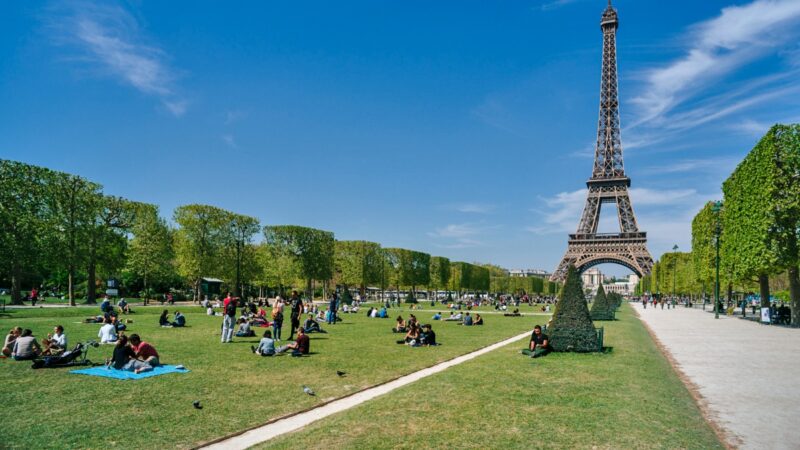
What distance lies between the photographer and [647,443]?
744cm

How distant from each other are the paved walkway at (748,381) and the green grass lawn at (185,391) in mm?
6923

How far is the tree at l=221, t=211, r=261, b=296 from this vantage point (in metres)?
54.2

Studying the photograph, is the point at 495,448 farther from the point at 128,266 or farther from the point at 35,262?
the point at 128,266

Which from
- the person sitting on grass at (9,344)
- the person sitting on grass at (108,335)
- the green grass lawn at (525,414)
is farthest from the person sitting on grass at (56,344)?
the green grass lawn at (525,414)

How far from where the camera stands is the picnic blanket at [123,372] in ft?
38.2

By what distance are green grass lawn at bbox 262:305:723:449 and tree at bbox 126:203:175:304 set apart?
42139 mm

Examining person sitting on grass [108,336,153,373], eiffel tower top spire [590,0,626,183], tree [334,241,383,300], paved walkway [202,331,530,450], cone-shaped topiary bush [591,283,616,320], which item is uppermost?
eiffel tower top spire [590,0,626,183]

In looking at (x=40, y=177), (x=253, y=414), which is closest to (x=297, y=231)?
(x=40, y=177)

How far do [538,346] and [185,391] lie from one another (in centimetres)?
1097

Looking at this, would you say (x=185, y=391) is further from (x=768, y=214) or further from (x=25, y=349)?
(x=768, y=214)

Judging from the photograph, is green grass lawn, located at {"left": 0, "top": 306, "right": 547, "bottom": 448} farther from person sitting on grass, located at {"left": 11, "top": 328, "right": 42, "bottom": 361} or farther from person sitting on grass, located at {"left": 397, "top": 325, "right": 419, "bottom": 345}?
person sitting on grass, located at {"left": 397, "top": 325, "right": 419, "bottom": 345}

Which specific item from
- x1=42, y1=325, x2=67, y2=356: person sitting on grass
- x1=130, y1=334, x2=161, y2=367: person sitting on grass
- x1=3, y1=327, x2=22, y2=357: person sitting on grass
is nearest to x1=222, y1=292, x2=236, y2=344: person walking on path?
x1=42, y1=325, x2=67, y2=356: person sitting on grass

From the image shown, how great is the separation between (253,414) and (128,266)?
147 ft

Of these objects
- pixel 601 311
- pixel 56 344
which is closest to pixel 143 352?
pixel 56 344
